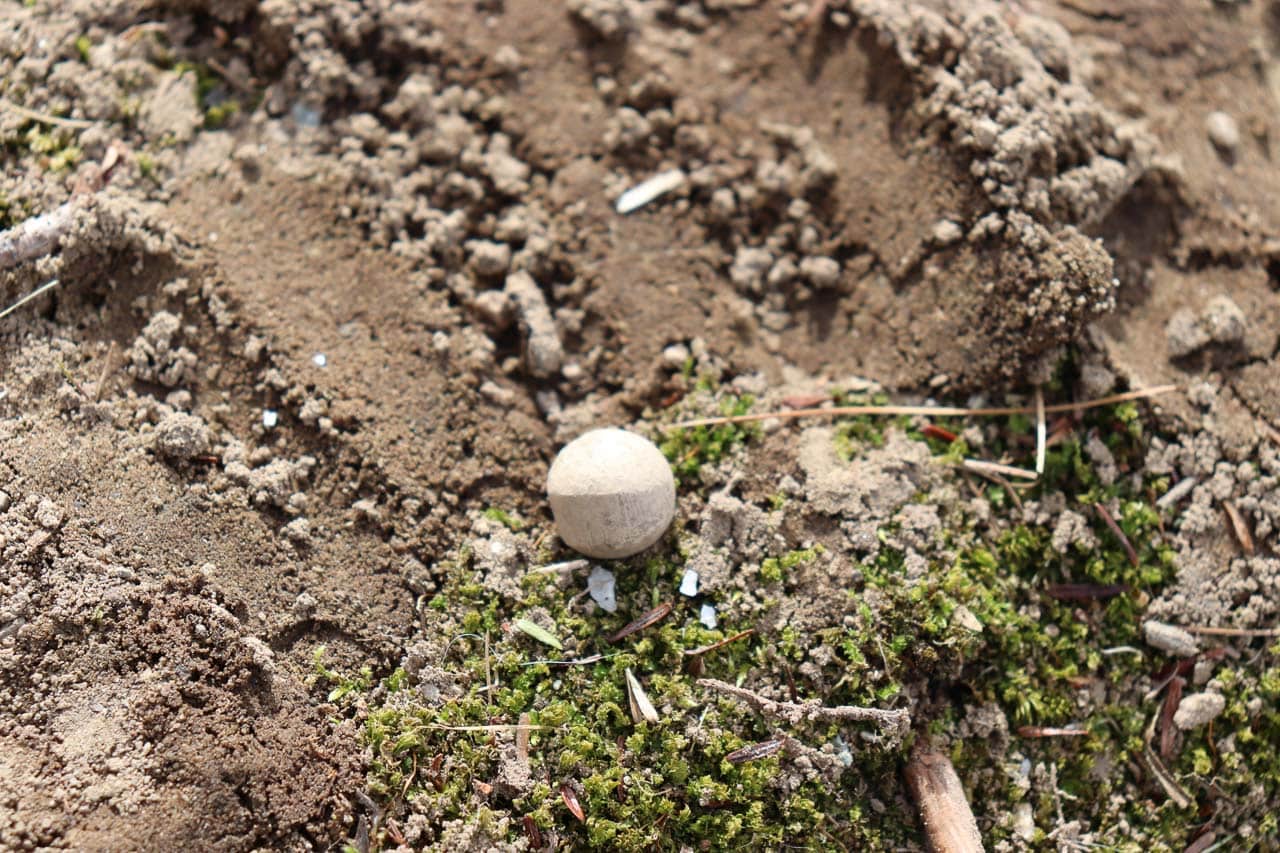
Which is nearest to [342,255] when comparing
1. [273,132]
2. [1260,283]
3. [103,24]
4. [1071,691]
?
[273,132]

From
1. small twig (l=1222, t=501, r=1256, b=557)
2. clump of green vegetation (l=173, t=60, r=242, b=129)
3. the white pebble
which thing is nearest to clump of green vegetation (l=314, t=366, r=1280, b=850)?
small twig (l=1222, t=501, r=1256, b=557)

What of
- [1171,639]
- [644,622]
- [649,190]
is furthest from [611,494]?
[1171,639]

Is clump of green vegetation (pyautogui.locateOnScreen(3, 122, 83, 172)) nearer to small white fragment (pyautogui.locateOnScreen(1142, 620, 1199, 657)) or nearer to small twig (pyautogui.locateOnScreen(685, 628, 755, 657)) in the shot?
small twig (pyautogui.locateOnScreen(685, 628, 755, 657))

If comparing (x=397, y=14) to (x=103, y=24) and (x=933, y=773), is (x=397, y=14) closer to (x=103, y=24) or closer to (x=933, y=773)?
(x=103, y=24)

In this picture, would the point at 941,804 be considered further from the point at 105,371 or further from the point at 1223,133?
the point at 105,371

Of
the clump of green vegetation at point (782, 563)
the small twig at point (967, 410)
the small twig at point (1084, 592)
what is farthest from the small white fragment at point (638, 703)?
the small twig at point (1084, 592)

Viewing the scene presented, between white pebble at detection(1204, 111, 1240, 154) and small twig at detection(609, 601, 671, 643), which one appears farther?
white pebble at detection(1204, 111, 1240, 154)
